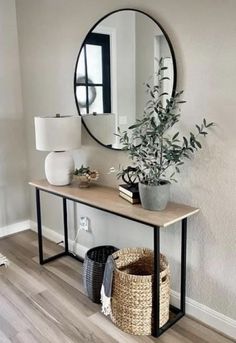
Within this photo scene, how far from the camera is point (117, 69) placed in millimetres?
2371

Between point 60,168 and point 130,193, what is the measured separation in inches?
27.8

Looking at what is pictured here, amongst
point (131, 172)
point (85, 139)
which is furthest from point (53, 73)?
point (131, 172)

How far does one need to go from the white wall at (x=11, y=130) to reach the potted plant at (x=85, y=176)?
3.79ft

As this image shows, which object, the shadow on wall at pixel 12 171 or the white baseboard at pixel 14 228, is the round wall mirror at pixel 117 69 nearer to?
the shadow on wall at pixel 12 171

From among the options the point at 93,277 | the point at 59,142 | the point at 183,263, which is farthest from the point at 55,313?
the point at 59,142

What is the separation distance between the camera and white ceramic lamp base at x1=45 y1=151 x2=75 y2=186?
2594 millimetres

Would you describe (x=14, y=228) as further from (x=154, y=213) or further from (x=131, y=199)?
(x=154, y=213)

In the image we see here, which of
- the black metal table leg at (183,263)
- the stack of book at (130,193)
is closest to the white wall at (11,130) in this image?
the stack of book at (130,193)

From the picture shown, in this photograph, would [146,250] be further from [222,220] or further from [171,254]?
[222,220]

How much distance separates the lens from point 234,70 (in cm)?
176

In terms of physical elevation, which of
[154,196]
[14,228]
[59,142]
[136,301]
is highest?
[59,142]

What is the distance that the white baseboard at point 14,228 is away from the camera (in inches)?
138

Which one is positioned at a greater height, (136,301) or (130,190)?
(130,190)

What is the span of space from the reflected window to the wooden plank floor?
4.36 ft
